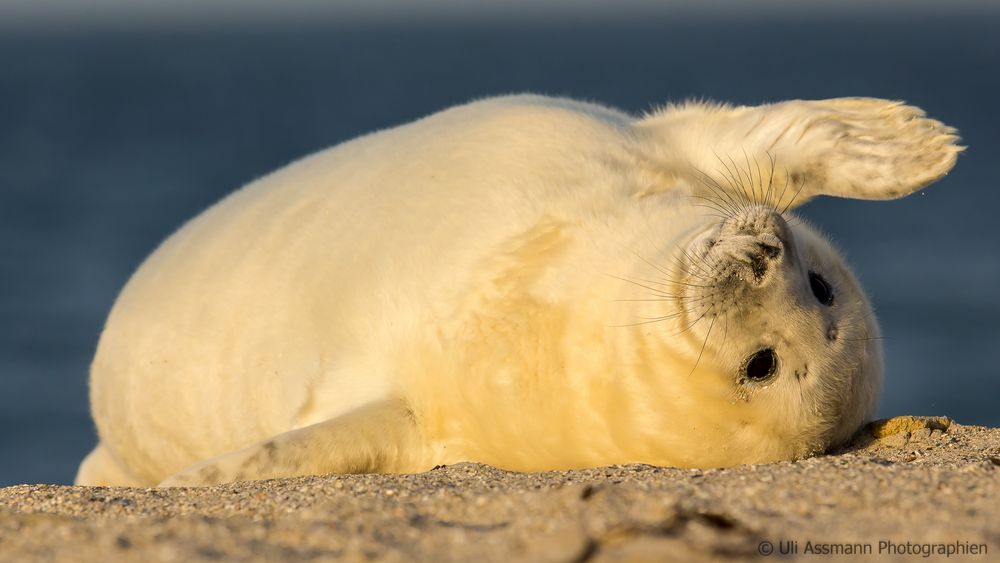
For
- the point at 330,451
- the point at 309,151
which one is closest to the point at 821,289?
the point at 330,451

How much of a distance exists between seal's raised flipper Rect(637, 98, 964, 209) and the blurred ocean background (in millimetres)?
872

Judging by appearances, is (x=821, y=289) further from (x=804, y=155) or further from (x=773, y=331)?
(x=804, y=155)

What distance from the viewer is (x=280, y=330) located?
6.22 m

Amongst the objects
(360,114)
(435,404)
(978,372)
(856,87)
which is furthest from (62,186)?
(435,404)

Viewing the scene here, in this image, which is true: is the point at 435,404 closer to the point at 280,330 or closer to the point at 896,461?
the point at 280,330

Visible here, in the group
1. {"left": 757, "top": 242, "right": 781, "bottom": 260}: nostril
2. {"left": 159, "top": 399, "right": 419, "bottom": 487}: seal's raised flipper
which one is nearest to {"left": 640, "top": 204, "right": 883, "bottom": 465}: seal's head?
{"left": 757, "top": 242, "right": 781, "bottom": 260}: nostril

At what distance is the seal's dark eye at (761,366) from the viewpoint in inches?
203

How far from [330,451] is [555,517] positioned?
178cm

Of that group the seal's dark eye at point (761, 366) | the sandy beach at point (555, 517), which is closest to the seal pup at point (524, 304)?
the seal's dark eye at point (761, 366)

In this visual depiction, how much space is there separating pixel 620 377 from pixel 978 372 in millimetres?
14569

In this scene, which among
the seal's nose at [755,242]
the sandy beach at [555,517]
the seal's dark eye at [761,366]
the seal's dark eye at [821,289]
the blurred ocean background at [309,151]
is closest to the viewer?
the sandy beach at [555,517]

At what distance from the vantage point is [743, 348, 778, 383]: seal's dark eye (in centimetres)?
517

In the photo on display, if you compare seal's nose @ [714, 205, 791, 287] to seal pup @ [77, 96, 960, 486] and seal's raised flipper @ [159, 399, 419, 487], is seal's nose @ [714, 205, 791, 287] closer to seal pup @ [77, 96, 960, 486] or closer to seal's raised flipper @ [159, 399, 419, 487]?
seal pup @ [77, 96, 960, 486]

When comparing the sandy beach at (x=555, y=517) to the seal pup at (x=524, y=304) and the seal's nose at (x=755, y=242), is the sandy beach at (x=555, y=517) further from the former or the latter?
the seal's nose at (x=755, y=242)
